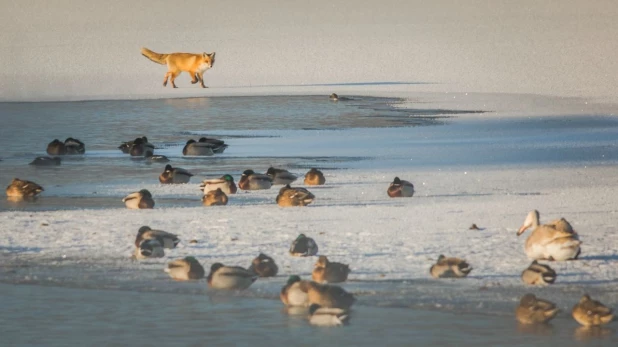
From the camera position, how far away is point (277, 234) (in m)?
9.01

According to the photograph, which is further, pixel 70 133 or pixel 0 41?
pixel 0 41

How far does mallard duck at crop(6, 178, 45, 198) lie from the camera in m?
11.3

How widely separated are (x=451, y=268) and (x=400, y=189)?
10.7ft

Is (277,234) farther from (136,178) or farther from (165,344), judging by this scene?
(136,178)

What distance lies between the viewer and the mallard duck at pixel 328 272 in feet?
24.0

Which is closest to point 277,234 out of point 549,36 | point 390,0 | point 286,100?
point 286,100

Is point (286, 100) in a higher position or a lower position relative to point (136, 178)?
higher

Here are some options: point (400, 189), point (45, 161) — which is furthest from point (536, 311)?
point (45, 161)

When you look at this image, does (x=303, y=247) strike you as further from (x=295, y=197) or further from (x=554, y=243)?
(x=295, y=197)

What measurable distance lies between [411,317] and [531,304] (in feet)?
2.02

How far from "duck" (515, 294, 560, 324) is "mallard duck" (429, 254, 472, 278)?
949 millimetres

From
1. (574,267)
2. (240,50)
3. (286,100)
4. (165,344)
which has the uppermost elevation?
(240,50)

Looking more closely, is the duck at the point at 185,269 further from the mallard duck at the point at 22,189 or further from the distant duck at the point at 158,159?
→ the distant duck at the point at 158,159

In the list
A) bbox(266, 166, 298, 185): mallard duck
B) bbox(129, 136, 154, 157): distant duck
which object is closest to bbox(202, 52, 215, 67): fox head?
bbox(129, 136, 154, 157): distant duck
